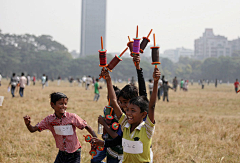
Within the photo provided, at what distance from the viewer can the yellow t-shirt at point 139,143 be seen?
312 centimetres

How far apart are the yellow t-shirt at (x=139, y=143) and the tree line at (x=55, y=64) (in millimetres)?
83907

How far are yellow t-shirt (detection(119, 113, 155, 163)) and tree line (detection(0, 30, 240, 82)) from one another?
83907 millimetres

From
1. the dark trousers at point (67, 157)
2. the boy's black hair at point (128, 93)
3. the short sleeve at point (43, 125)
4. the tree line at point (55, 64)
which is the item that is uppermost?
the tree line at point (55, 64)

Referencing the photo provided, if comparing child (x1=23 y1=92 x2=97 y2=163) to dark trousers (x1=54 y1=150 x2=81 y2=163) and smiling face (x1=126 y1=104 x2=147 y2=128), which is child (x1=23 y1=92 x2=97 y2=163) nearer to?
dark trousers (x1=54 y1=150 x2=81 y2=163)

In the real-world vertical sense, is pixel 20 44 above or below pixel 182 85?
above

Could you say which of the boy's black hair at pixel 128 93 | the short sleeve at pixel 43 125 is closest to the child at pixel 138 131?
the boy's black hair at pixel 128 93

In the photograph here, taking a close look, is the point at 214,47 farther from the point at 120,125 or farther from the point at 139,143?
the point at 139,143

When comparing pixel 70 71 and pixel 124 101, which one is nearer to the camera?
pixel 124 101

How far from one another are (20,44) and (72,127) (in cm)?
9407

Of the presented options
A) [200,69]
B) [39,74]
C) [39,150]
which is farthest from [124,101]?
[200,69]

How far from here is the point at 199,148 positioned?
6.77 m

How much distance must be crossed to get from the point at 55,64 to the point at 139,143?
90.5 metres

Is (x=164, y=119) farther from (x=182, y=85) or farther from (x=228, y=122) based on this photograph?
(x=182, y=85)

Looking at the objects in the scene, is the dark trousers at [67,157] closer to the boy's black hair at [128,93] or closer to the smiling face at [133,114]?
the boy's black hair at [128,93]
